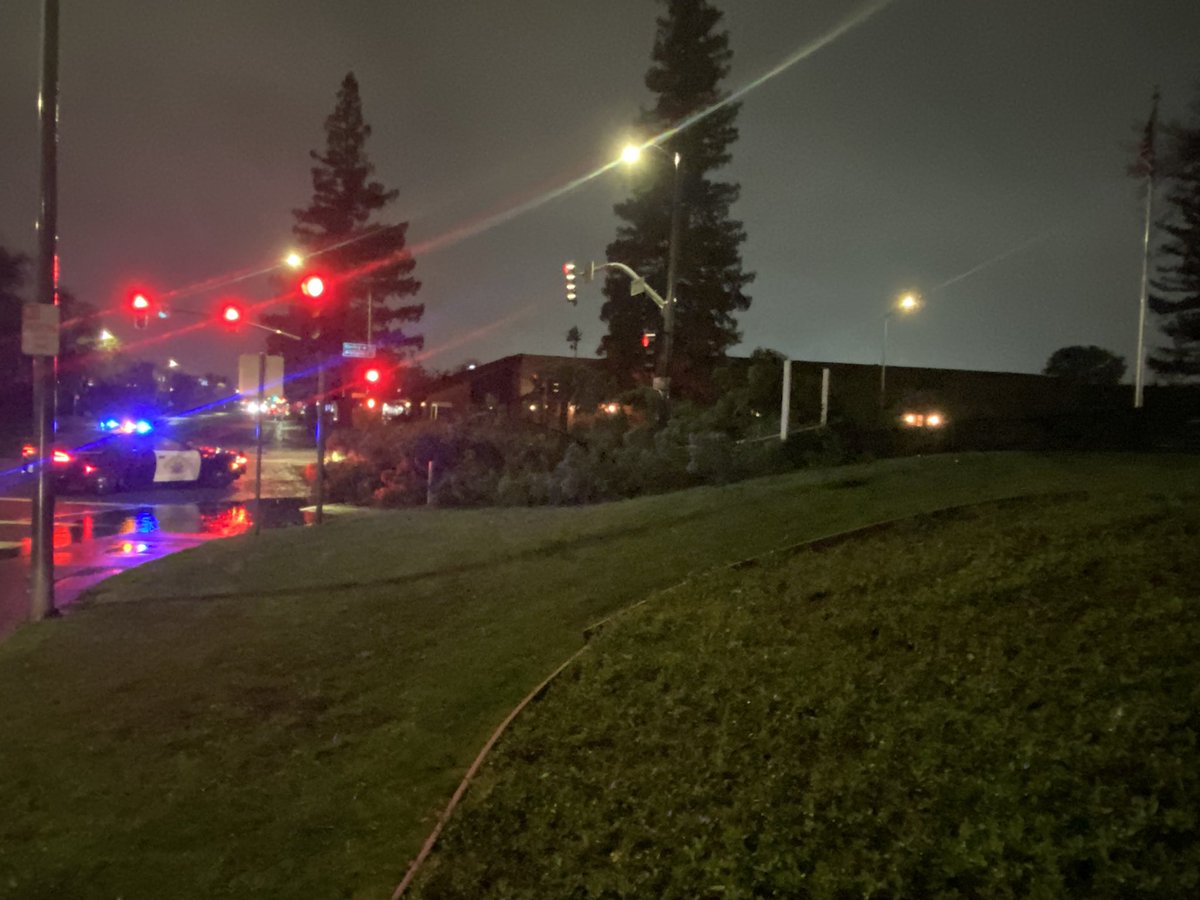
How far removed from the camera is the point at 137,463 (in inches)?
1141

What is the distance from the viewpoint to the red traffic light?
1602 centimetres

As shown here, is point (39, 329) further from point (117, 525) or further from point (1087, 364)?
point (1087, 364)

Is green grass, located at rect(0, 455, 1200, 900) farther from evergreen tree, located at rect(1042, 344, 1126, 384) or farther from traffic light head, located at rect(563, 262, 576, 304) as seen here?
evergreen tree, located at rect(1042, 344, 1126, 384)

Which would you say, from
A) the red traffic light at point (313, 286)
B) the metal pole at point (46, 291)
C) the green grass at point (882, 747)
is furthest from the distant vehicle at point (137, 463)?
the green grass at point (882, 747)

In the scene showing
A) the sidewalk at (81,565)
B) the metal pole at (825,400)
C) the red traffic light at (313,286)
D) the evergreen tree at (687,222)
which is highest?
the evergreen tree at (687,222)

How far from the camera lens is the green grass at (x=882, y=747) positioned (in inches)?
154

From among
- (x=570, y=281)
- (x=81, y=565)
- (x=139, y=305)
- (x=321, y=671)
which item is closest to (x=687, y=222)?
(x=570, y=281)

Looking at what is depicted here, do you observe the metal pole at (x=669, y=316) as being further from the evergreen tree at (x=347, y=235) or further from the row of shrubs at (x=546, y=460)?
the evergreen tree at (x=347, y=235)

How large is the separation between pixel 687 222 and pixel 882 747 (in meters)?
38.0

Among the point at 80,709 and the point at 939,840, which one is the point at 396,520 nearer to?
the point at 80,709

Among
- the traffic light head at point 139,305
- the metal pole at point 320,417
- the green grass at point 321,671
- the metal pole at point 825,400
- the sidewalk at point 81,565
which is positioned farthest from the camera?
the traffic light head at point 139,305

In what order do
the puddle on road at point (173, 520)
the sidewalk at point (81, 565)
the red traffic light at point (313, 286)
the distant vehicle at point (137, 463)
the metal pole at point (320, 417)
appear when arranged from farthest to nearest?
1. the distant vehicle at point (137, 463)
2. the puddle on road at point (173, 520)
3. the metal pole at point (320, 417)
4. the red traffic light at point (313, 286)
5. the sidewalk at point (81, 565)

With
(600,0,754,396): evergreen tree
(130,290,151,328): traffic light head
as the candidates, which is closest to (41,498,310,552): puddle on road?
(130,290,151,328): traffic light head

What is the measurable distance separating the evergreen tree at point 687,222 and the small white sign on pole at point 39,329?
95.9ft
